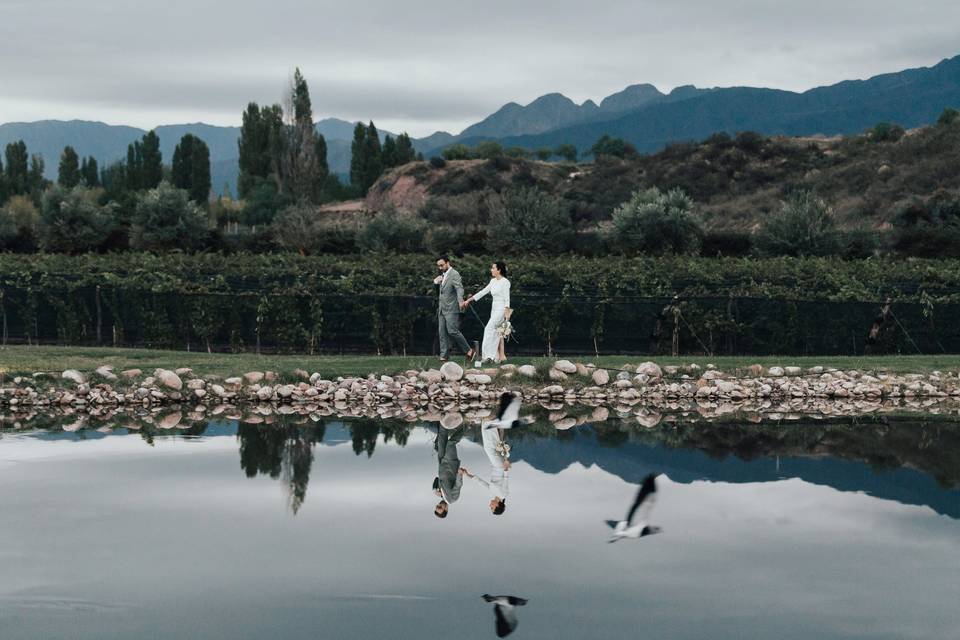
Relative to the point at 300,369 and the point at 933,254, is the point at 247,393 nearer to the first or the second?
the point at 300,369

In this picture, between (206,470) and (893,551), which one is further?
(206,470)

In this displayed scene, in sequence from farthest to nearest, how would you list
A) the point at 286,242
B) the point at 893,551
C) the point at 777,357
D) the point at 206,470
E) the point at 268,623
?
the point at 286,242 < the point at 777,357 < the point at 206,470 < the point at 893,551 < the point at 268,623

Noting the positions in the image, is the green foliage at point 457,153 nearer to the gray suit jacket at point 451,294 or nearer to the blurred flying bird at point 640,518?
the gray suit jacket at point 451,294

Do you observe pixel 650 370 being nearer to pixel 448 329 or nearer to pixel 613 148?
pixel 448 329

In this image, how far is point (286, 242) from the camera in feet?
156

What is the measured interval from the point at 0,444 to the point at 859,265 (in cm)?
2146

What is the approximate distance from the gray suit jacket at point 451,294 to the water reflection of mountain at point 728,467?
4601 mm

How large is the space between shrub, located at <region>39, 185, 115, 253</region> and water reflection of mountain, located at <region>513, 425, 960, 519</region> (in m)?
36.5

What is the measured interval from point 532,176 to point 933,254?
160ft

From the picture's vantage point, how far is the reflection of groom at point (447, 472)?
12867 mm

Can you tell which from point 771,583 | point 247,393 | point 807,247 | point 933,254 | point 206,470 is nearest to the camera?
point 771,583

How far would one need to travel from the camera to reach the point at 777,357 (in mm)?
25234

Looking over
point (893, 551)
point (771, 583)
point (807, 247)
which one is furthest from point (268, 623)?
point (807, 247)

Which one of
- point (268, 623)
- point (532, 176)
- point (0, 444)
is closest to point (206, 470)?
point (0, 444)
